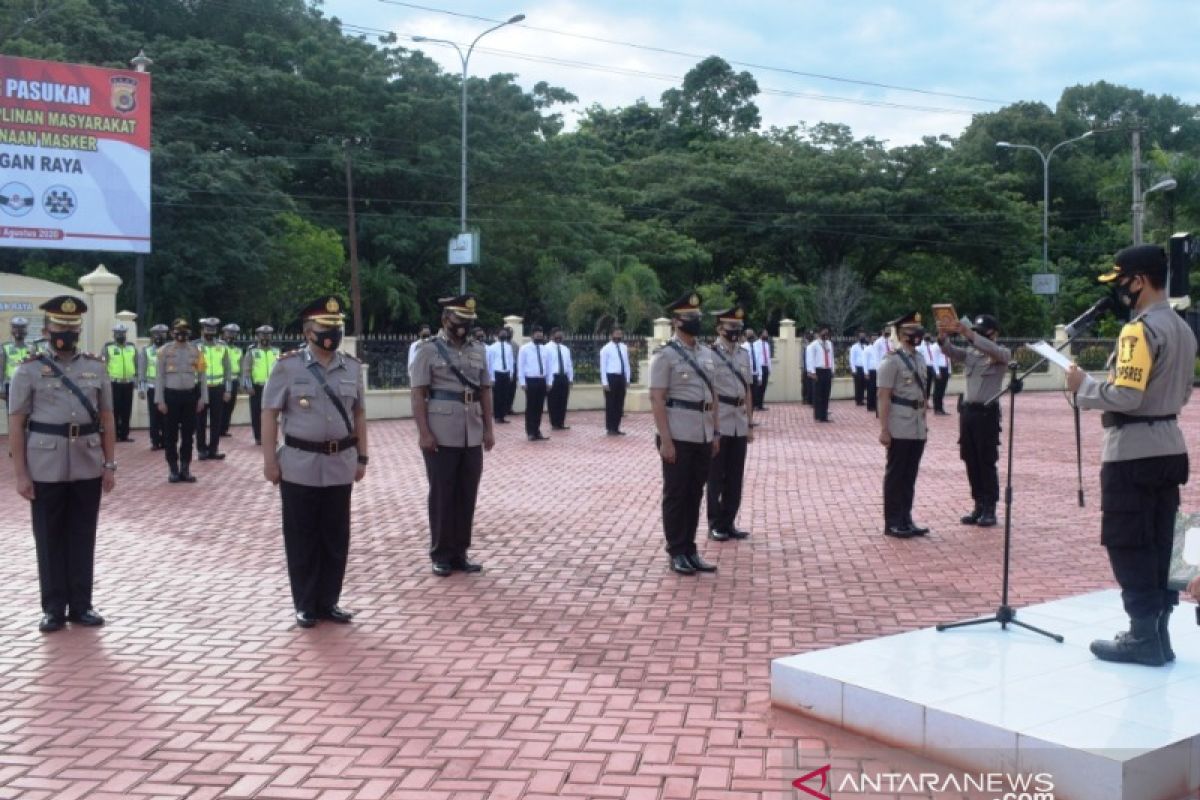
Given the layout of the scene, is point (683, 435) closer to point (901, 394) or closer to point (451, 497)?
point (451, 497)

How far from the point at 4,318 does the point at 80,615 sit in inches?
498

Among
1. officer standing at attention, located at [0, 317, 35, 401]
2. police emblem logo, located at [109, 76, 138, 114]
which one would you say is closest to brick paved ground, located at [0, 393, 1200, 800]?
officer standing at attention, located at [0, 317, 35, 401]

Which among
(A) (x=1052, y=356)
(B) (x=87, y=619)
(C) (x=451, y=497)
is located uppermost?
(A) (x=1052, y=356)

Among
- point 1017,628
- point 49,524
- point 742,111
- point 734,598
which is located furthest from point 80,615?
point 742,111

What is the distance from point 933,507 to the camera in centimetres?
1096

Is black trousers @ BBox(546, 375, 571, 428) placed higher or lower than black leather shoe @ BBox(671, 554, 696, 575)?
higher

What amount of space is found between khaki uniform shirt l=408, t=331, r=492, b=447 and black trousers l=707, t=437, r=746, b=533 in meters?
2.10

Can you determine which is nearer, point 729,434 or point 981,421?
point 729,434

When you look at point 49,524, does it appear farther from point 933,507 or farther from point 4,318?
point 4,318

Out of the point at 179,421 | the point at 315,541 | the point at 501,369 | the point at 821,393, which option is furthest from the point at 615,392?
the point at 315,541

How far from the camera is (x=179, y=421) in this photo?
1303cm

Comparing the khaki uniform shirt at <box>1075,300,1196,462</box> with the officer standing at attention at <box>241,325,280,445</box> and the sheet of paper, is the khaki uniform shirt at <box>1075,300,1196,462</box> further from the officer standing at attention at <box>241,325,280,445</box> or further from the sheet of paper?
the officer standing at attention at <box>241,325,280,445</box>

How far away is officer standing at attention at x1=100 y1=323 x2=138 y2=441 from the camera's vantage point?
16.5 metres

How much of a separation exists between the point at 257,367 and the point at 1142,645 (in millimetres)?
13254
